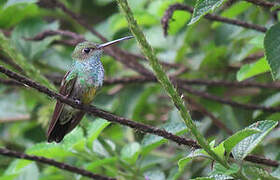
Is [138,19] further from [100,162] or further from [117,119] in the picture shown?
[117,119]

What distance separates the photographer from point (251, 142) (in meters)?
1.57

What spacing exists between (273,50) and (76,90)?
1.14m

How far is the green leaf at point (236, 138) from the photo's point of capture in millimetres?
1409

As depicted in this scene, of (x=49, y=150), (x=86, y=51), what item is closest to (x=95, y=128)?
(x=49, y=150)

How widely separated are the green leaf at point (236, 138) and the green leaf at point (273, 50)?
0.32 meters

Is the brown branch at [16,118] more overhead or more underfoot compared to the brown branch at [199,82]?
more overhead

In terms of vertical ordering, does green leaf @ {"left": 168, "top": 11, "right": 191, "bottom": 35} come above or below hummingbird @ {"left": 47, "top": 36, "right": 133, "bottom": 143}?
above

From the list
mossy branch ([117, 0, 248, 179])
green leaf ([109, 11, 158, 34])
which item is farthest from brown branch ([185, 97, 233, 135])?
mossy branch ([117, 0, 248, 179])

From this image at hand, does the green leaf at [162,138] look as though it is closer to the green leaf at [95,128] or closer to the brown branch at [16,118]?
the green leaf at [95,128]

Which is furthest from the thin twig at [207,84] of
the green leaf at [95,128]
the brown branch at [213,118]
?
the green leaf at [95,128]

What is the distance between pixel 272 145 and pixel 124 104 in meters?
1.10

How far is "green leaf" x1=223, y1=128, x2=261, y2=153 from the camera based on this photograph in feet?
4.62

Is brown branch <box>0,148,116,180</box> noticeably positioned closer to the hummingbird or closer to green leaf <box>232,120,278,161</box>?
the hummingbird

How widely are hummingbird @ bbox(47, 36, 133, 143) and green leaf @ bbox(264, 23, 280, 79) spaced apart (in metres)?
0.81
